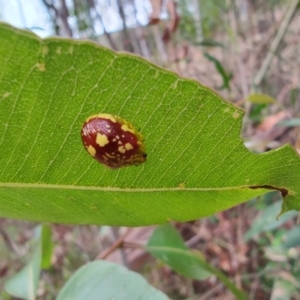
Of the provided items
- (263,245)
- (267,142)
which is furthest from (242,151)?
(263,245)

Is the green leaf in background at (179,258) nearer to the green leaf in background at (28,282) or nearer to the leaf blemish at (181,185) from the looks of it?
the green leaf in background at (28,282)

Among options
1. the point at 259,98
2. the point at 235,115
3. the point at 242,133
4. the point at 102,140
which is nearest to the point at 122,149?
the point at 102,140

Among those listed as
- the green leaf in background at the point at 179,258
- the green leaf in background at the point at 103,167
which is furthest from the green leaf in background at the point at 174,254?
the green leaf in background at the point at 103,167

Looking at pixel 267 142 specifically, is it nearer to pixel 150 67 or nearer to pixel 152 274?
pixel 150 67

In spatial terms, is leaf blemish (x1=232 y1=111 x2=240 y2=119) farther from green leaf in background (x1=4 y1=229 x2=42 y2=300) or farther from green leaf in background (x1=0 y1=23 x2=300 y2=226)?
green leaf in background (x1=4 y1=229 x2=42 y2=300)

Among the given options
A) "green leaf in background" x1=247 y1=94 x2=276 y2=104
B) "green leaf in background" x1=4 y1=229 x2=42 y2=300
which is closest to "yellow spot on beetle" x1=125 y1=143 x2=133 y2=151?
"green leaf in background" x1=4 y1=229 x2=42 y2=300
